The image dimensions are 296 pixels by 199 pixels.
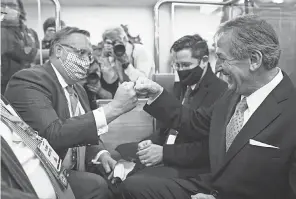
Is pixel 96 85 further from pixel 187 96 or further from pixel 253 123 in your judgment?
pixel 253 123

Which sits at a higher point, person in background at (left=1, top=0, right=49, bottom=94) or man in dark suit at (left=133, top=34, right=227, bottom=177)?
person in background at (left=1, top=0, right=49, bottom=94)

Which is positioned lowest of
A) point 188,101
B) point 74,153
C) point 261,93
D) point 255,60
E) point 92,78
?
point 74,153

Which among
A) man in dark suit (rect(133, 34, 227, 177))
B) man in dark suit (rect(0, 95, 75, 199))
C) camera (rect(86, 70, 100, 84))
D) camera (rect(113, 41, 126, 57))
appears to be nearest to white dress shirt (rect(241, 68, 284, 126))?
man in dark suit (rect(133, 34, 227, 177))

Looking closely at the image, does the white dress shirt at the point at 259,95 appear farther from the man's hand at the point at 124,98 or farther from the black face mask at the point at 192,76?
the black face mask at the point at 192,76

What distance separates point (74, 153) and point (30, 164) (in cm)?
93

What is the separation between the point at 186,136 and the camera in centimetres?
178

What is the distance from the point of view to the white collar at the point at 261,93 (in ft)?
4.11

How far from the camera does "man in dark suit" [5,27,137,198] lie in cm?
137

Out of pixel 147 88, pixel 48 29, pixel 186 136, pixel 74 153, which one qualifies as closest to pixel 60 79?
pixel 74 153

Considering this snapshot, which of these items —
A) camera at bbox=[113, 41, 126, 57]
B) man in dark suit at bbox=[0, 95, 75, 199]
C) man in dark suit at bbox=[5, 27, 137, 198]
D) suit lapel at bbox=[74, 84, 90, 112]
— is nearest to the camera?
man in dark suit at bbox=[0, 95, 75, 199]

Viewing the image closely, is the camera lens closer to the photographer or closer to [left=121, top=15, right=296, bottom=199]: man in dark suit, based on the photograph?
the photographer

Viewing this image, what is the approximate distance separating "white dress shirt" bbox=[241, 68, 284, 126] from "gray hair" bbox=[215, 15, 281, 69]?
0.18ft

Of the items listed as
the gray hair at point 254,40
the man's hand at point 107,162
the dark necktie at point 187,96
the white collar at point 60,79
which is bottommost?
the man's hand at point 107,162

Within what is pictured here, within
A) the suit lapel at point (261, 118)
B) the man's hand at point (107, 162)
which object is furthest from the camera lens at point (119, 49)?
the suit lapel at point (261, 118)
